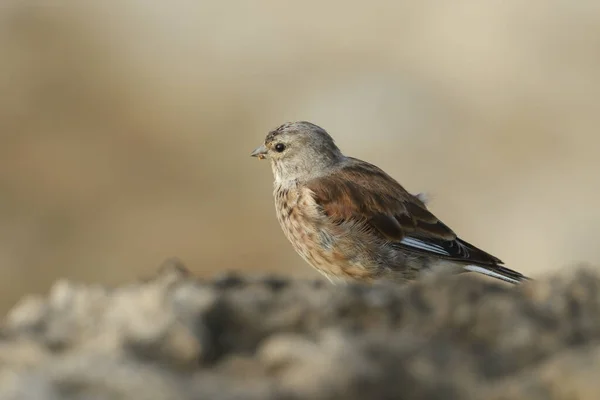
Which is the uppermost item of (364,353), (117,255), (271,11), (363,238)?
(271,11)

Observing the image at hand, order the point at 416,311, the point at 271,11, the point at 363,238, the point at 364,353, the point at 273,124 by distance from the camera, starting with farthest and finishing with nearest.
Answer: the point at 271,11
the point at 273,124
the point at 363,238
the point at 416,311
the point at 364,353

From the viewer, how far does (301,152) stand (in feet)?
23.0

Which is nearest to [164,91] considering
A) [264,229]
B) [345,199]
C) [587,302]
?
[264,229]

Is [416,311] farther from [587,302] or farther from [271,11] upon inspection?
[271,11]

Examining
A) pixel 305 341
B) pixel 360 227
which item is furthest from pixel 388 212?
pixel 305 341

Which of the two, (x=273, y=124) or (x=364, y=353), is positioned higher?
(x=273, y=124)

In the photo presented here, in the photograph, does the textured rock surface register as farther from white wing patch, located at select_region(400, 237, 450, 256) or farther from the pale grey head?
the pale grey head

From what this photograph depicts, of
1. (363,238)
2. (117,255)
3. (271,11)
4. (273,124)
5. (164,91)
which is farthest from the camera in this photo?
(271,11)

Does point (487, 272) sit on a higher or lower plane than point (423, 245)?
lower

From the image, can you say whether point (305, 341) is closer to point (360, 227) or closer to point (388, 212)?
point (360, 227)

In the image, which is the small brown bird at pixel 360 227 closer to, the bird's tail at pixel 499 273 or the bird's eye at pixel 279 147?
the bird's tail at pixel 499 273

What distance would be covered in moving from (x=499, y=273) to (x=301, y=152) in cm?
135

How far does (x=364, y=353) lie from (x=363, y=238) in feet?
11.8

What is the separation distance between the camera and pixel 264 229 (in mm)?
16969
